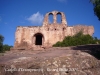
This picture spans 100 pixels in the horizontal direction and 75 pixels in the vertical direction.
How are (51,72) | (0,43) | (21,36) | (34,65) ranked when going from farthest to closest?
1. (21,36)
2. (0,43)
3. (34,65)
4. (51,72)

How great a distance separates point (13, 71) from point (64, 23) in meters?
21.4

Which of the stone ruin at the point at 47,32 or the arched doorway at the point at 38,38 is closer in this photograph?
the stone ruin at the point at 47,32

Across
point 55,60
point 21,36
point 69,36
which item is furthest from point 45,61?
point 21,36

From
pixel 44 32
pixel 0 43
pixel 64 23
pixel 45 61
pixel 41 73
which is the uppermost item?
pixel 64 23

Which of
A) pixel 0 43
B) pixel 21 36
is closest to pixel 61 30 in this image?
pixel 21 36

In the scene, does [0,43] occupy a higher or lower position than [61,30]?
lower

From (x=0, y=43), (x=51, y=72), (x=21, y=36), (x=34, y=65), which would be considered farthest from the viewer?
(x=21, y=36)

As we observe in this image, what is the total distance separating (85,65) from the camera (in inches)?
301

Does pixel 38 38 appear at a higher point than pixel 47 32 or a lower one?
lower

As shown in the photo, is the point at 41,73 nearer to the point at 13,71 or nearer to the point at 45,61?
the point at 45,61

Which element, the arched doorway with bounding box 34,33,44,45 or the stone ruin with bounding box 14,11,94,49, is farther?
the arched doorway with bounding box 34,33,44,45

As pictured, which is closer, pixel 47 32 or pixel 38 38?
pixel 47 32

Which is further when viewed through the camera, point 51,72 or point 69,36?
point 69,36

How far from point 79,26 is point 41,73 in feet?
70.6
